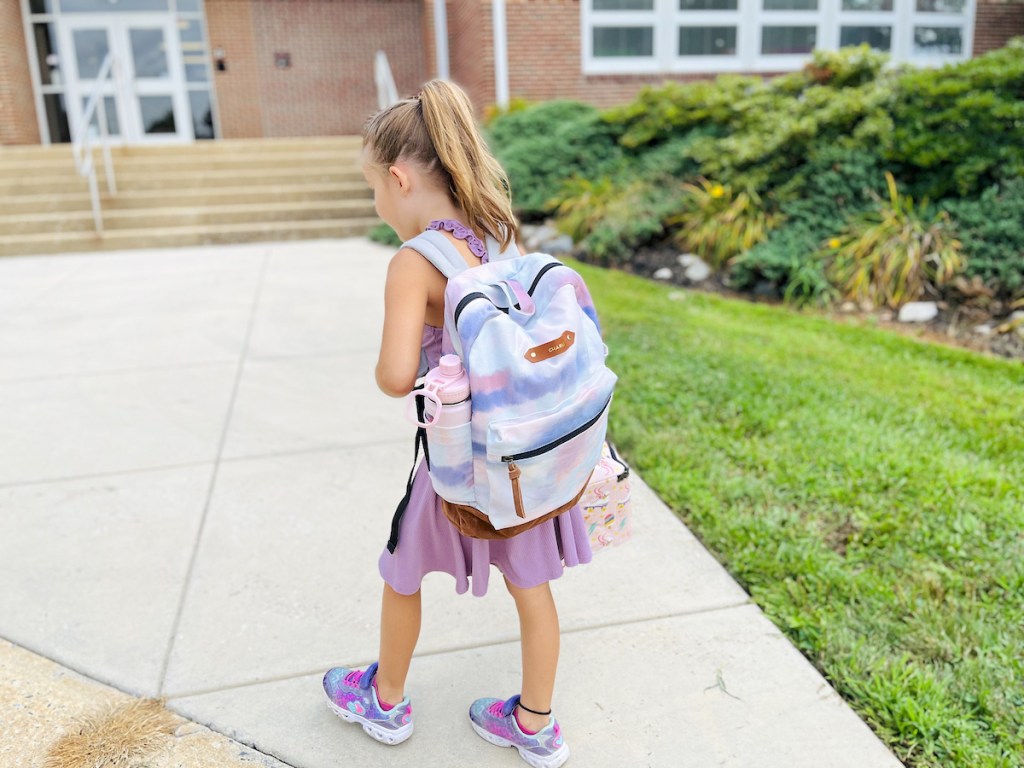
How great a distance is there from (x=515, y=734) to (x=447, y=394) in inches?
36.1

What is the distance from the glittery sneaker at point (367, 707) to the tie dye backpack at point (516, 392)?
2.09 feet

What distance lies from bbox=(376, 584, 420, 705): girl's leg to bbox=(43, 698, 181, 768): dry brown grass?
57cm

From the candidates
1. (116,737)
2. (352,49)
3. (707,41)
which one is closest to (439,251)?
(116,737)

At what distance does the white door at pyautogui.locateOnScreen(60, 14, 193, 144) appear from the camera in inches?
578

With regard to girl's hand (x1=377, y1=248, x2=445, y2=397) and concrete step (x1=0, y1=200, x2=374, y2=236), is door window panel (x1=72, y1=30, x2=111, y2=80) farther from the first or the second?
girl's hand (x1=377, y1=248, x2=445, y2=397)

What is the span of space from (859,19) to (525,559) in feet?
44.5

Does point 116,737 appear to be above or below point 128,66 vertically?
below

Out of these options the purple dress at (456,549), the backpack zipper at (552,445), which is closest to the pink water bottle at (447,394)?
the backpack zipper at (552,445)

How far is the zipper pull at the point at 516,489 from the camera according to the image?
1524 millimetres

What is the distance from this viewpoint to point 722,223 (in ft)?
24.1

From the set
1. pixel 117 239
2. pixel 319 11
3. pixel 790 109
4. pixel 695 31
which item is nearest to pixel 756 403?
pixel 790 109

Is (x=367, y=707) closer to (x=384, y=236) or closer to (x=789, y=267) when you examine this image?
(x=789, y=267)

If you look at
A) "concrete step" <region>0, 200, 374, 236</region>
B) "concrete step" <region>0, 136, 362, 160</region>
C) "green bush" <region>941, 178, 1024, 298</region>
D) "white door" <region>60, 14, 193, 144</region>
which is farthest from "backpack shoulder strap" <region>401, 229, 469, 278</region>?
"white door" <region>60, 14, 193, 144</region>

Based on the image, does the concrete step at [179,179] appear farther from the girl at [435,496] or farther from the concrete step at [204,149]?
the girl at [435,496]
